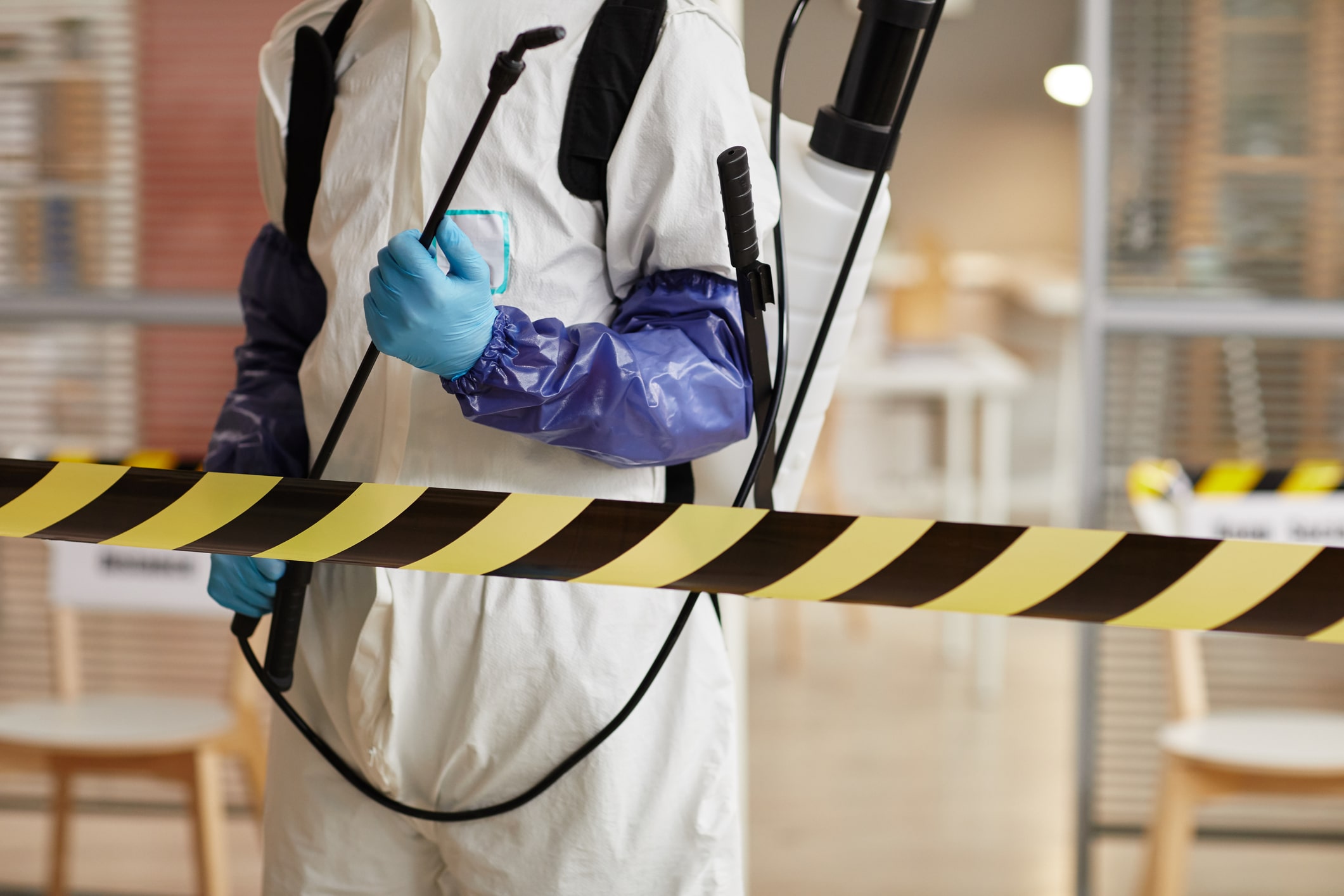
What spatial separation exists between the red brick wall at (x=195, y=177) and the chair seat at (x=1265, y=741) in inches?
69.1

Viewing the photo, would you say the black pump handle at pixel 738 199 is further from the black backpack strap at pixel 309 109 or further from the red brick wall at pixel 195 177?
the red brick wall at pixel 195 177

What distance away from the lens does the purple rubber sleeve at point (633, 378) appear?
2.58 feet

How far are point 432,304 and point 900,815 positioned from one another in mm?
2020

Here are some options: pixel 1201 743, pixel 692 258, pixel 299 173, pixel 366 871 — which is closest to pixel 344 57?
pixel 299 173

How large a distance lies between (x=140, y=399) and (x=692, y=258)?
63.5 inches

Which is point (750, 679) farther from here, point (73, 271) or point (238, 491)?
point (238, 491)

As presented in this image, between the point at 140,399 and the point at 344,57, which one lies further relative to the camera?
the point at 140,399

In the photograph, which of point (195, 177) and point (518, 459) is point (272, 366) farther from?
point (195, 177)

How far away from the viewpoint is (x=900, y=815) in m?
2.45

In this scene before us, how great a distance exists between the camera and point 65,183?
6.76ft

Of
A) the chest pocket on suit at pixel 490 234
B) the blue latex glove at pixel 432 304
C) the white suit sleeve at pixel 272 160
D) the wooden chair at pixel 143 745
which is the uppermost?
the white suit sleeve at pixel 272 160

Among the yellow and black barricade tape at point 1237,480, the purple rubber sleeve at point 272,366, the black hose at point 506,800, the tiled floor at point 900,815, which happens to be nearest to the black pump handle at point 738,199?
the black hose at point 506,800

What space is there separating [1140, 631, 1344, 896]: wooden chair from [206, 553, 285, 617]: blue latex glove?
1283 mm

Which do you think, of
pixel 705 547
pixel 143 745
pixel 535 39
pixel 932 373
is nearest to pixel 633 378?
pixel 705 547
